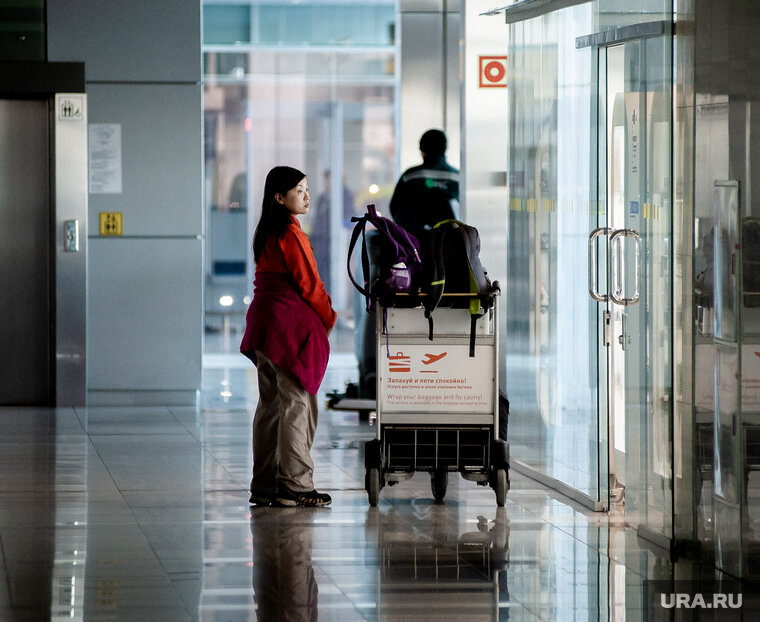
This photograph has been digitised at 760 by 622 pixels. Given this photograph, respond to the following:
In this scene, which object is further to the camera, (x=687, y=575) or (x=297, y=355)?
(x=297, y=355)

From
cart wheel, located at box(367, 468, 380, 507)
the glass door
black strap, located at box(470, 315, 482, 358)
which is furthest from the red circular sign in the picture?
cart wheel, located at box(367, 468, 380, 507)

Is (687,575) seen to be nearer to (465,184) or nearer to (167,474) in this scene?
(167,474)

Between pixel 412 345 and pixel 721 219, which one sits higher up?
pixel 721 219

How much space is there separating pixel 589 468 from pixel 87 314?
16.8 ft

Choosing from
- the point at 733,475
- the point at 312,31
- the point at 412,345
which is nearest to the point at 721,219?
the point at 733,475

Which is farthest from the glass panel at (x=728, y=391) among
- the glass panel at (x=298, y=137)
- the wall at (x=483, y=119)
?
the glass panel at (x=298, y=137)

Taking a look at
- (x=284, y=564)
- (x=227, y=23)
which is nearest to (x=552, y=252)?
(x=284, y=564)

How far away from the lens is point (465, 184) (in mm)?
7777

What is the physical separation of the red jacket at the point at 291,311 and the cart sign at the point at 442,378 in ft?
1.12

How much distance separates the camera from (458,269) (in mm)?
5637

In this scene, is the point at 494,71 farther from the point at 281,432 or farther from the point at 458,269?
the point at 281,432

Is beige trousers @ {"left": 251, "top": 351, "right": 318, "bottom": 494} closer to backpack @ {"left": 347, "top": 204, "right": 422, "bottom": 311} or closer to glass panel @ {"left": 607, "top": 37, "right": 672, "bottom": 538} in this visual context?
backpack @ {"left": 347, "top": 204, "right": 422, "bottom": 311}

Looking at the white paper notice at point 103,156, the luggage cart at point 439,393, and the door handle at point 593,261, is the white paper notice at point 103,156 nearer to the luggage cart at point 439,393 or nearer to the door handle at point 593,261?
the luggage cart at point 439,393

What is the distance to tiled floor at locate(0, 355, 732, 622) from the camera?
409 centimetres
